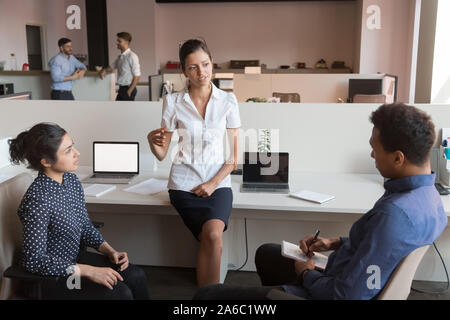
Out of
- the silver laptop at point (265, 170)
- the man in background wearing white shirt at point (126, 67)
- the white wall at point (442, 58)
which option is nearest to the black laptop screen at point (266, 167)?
the silver laptop at point (265, 170)

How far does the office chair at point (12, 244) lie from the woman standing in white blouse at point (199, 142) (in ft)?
2.45

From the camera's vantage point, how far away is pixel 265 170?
8.54 feet

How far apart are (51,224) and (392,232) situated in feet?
3.94

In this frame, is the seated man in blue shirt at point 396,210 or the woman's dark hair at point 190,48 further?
the woman's dark hair at point 190,48

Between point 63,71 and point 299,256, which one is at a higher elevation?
point 63,71

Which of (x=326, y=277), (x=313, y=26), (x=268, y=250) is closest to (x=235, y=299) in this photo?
(x=326, y=277)

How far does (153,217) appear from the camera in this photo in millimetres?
2988

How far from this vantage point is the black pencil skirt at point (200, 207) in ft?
7.33

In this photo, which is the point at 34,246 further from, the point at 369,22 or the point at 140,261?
the point at 369,22

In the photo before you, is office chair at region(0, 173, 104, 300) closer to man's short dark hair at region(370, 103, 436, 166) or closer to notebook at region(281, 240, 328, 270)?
notebook at region(281, 240, 328, 270)

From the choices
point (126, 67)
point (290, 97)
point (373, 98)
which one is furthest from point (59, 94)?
point (373, 98)

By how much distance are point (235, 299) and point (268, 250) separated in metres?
0.43

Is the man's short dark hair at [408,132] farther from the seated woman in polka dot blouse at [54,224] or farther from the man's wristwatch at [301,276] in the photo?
the seated woman in polka dot blouse at [54,224]

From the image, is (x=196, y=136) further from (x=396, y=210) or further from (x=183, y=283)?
(x=396, y=210)
